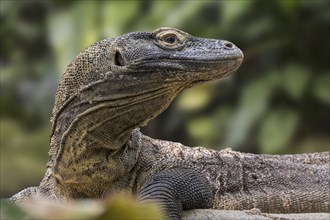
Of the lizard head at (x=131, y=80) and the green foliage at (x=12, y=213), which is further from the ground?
the lizard head at (x=131, y=80)

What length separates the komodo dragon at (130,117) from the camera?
313cm

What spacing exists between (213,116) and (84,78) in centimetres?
563

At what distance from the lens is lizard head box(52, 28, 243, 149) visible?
312cm

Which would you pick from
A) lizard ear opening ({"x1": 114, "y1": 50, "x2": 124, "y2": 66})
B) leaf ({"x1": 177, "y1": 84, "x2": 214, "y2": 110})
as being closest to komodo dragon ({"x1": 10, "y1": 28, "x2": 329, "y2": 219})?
lizard ear opening ({"x1": 114, "y1": 50, "x2": 124, "y2": 66})

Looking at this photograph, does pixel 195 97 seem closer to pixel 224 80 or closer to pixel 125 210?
pixel 224 80

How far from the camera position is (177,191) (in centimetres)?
320

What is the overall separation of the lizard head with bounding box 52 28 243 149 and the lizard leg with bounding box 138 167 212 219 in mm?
265

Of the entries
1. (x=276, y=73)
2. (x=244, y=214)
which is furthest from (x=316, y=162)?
(x=276, y=73)

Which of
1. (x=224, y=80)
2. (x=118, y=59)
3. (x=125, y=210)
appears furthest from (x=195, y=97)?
(x=125, y=210)

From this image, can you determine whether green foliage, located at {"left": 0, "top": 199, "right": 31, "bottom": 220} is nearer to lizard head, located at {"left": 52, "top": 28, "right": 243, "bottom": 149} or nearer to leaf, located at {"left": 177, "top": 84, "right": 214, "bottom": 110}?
lizard head, located at {"left": 52, "top": 28, "right": 243, "bottom": 149}

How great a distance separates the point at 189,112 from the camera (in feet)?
28.5

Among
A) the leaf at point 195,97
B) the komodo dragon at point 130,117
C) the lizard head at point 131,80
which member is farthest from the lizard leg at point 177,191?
the leaf at point 195,97

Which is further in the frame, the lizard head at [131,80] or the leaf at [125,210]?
the lizard head at [131,80]

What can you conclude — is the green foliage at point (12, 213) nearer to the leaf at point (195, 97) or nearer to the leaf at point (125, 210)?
the leaf at point (125, 210)
